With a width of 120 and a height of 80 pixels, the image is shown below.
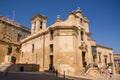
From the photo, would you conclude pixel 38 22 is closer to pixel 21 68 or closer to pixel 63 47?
pixel 63 47

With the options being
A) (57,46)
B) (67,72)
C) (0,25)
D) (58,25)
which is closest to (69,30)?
(58,25)

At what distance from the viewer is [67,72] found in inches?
683

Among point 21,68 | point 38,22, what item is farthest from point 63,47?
point 38,22

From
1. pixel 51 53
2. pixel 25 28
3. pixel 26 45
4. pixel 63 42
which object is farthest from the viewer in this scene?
pixel 25 28

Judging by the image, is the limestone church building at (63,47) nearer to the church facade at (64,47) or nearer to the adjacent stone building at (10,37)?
the church facade at (64,47)

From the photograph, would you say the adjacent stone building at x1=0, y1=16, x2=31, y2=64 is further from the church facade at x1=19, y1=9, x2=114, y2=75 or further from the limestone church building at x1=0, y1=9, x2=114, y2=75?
the church facade at x1=19, y1=9, x2=114, y2=75

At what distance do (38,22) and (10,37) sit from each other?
795 cm

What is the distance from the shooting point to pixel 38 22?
94.3ft

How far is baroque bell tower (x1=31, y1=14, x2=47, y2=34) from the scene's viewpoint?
28.7 metres

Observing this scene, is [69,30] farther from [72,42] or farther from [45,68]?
[45,68]

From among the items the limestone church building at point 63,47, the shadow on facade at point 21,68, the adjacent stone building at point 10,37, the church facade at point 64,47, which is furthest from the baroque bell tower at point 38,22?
the shadow on facade at point 21,68

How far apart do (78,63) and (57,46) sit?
419cm

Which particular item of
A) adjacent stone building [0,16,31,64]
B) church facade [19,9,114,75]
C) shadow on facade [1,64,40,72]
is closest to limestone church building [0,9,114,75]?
church facade [19,9,114,75]

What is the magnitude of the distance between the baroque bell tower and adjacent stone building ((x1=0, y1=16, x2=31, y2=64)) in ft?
16.6
